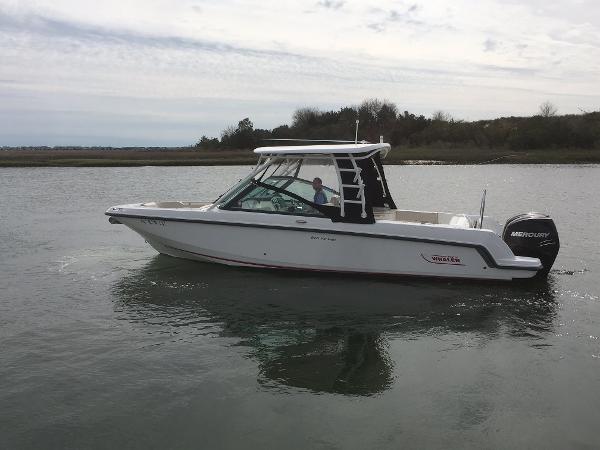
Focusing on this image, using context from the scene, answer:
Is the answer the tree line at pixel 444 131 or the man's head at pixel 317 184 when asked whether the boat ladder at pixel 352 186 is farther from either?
the tree line at pixel 444 131

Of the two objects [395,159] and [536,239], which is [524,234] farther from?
[395,159]

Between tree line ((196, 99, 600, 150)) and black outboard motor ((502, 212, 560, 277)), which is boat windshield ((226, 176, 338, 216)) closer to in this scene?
black outboard motor ((502, 212, 560, 277))

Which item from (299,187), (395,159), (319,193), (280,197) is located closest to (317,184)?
(319,193)

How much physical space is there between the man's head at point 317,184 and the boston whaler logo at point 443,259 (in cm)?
213

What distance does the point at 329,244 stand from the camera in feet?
31.8

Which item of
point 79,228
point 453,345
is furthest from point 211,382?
point 79,228

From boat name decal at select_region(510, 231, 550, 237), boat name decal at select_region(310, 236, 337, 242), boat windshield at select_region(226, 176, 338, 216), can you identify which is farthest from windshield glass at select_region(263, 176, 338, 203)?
boat name decal at select_region(510, 231, 550, 237)

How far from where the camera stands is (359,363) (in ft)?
21.7

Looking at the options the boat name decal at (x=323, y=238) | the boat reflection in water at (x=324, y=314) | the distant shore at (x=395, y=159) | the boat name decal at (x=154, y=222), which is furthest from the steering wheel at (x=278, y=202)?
the distant shore at (x=395, y=159)

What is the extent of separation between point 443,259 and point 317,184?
251 cm

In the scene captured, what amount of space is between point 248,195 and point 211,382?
458 centimetres

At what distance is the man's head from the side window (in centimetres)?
44

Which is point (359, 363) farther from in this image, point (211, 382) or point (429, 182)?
point (429, 182)

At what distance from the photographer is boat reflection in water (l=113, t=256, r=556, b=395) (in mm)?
6543
